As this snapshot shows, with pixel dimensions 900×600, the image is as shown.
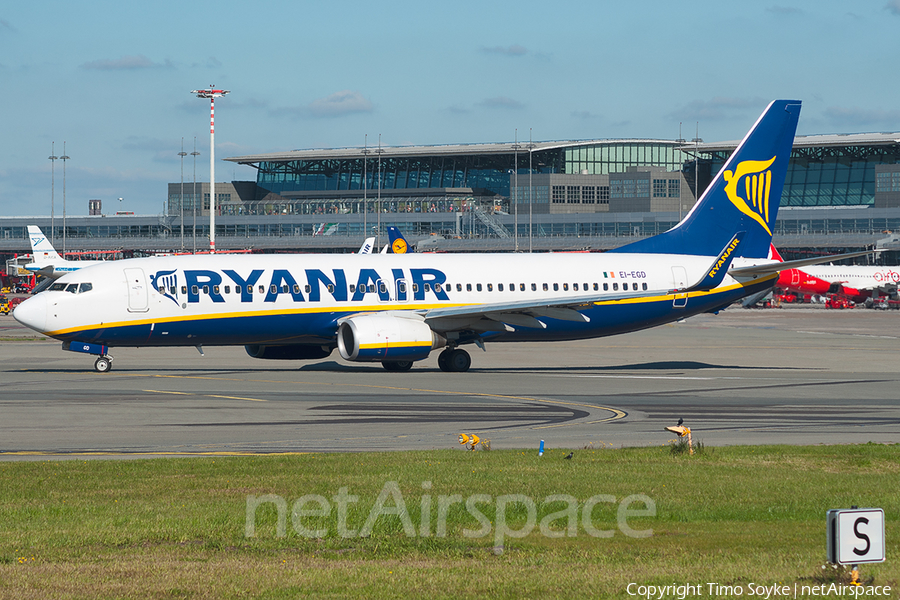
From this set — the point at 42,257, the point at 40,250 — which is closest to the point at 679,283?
the point at 42,257

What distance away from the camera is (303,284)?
3888cm

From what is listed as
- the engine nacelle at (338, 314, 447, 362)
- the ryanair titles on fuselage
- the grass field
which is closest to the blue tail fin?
the ryanair titles on fuselage

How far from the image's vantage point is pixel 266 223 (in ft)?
626

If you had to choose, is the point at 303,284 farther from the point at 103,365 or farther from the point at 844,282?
the point at 844,282

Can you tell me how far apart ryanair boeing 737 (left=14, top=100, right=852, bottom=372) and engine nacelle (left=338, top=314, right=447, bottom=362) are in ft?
0.15

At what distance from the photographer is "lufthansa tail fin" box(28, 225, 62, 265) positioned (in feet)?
406

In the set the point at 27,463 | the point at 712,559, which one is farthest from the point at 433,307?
the point at 712,559

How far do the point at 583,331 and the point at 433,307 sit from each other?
6.10m

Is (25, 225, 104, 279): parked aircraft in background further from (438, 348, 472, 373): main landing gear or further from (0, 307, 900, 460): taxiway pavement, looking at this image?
(438, 348, 472, 373): main landing gear

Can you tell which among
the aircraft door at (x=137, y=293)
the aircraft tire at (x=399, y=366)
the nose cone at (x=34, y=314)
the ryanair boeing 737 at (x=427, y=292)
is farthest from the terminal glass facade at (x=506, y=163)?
the nose cone at (x=34, y=314)

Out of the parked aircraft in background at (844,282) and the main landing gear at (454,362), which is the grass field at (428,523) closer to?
the main landing gear at (454,362)

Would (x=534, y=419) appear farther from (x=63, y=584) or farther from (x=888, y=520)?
(x=63, y=584)

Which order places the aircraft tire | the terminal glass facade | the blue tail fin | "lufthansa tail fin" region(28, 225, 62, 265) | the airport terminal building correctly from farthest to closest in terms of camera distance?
the terminal glass facade < the airport terminal building < "lufthansa tail fin" region(28, 225, 62, 265) < the blue tail fin < the aircraft tire

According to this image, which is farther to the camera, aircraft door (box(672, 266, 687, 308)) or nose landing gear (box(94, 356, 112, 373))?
aircraft door (box(672, 266, 687, 308))
